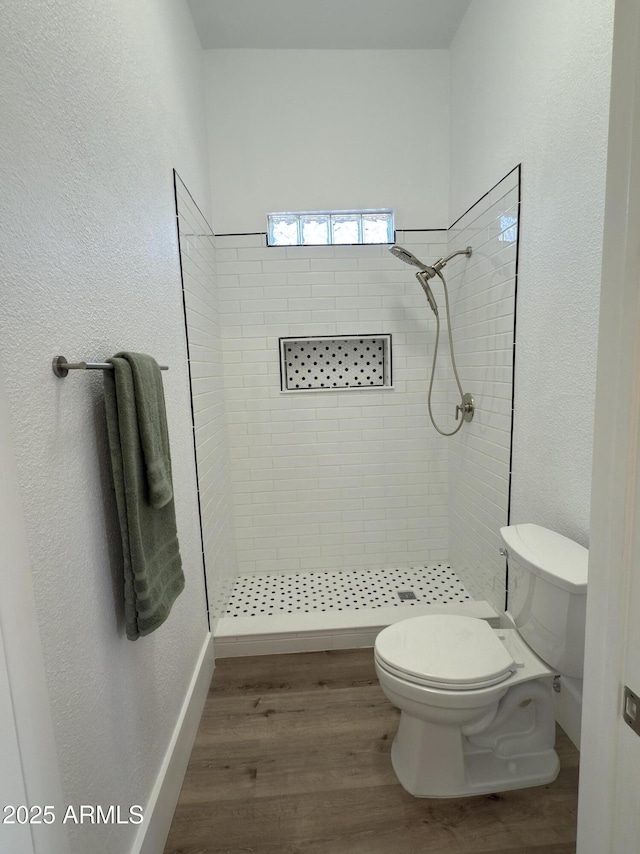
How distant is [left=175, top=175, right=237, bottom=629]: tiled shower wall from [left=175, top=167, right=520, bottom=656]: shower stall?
0.06 feet

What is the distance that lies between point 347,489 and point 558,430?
1330mm

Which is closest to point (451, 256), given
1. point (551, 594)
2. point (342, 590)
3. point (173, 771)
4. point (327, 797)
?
point (551, 594)

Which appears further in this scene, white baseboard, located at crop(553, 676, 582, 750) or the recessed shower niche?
the recessed shower niche

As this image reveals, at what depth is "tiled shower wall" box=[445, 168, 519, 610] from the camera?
1.75 meters

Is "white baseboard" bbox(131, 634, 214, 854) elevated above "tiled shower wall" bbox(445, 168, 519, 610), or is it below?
below

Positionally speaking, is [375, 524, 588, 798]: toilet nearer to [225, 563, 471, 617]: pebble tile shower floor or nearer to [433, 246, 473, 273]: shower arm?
[225, 563, 471, 617]: pebble tile shower floor

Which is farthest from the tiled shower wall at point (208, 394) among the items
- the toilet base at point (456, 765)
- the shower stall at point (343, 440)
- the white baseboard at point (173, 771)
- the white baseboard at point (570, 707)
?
the white baseboard at point (570, 707)

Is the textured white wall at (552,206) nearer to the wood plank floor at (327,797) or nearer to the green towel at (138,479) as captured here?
the wood plank floor at (327,797)

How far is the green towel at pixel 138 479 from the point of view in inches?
35.5

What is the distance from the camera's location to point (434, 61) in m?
2.20

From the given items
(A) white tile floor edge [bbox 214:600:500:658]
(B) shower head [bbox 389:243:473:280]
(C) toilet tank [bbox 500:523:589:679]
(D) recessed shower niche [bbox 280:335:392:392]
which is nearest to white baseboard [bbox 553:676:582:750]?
(C) toilet tank [bbox 500:523:589:679]

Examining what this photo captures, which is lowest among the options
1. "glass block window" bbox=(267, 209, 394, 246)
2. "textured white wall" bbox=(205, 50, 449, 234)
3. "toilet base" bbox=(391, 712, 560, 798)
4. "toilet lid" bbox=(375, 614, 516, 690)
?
"toilet base" bbox=(391, 712, 560, 798)

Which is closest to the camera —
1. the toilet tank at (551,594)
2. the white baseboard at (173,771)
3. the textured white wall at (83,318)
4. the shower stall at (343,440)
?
the textured white wall at (83,318)

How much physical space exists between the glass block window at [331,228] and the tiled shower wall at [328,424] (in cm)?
6
